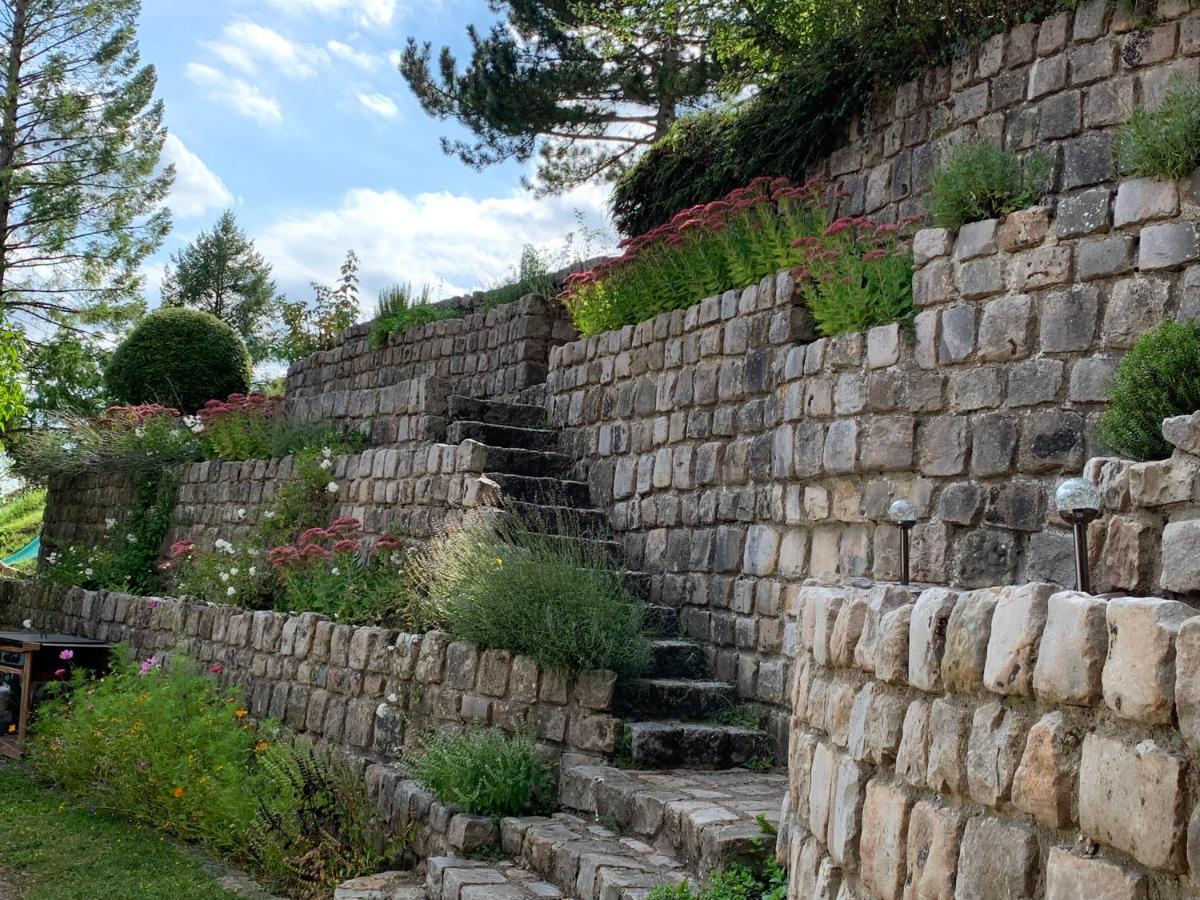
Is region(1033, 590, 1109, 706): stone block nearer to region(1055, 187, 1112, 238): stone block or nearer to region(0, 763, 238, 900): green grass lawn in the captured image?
A: region(1055, 187, 1112, 238): stone block

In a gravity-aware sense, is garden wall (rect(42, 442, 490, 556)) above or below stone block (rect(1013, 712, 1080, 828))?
above

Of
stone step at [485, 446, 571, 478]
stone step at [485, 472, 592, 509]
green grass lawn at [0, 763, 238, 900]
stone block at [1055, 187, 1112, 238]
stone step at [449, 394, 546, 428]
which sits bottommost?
green grass lawn at [0, 763, 238, 900]

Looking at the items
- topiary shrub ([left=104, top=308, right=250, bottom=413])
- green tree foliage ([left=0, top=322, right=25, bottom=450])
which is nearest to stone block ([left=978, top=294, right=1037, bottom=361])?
green tree foliage ([left=0, top=322, right=25, bottom=450])

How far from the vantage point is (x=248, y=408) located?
1221cm

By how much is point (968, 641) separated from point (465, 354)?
31.7ft

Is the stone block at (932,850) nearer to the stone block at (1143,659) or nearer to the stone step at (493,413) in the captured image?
the stone block at (1143,659)

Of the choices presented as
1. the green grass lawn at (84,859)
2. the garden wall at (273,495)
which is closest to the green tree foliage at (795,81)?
the garden wall at (273,495)

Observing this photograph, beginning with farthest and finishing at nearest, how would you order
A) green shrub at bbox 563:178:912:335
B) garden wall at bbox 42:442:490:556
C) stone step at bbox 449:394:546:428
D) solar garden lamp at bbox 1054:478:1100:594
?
stone step at bbox 449:394:546:428 < garden wall at bbox 42:442:490:556 < green shrub at bbox 563:178:912:335 < solar garden lamp at bbox 1054:478:1100:594

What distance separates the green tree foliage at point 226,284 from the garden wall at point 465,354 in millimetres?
18613

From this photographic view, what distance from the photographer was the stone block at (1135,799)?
183 cm

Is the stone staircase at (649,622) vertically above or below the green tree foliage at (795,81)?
below

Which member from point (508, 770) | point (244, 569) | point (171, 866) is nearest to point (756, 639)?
point (508, 770)

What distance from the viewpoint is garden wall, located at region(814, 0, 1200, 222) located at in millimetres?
7145

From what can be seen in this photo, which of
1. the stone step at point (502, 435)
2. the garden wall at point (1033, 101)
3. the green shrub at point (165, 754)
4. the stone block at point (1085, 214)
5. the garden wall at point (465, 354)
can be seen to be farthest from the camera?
the garden wall at point (465, 354)
